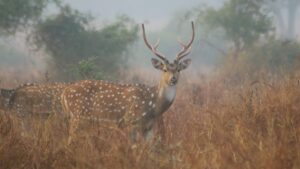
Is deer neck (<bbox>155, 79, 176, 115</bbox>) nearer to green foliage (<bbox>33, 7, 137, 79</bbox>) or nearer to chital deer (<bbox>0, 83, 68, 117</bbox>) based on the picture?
chital deer (<bbox>0, 83, 68, 117</bbox>)

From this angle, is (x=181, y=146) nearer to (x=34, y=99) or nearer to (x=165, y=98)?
(x=165, y=98)

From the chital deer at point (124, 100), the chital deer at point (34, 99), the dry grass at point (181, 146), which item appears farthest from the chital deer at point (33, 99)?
the dry grass at point (181, 146)

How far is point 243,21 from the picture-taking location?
20031 mm

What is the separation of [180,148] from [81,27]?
41.6ft

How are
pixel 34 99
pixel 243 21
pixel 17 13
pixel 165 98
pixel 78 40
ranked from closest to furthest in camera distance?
pixel 165 98 → pixel 34 99 → pixel 17 13 → pixel 78 40 → pixel 243 21

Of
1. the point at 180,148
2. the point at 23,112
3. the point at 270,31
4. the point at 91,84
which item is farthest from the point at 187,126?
the point at 270,31

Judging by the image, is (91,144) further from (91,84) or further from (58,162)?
(91,84)

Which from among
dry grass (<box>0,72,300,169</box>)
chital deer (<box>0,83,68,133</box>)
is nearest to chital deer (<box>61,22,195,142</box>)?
chital deer (<box>0,83,68,133</box>)

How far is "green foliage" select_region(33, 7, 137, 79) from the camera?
17.4 metres

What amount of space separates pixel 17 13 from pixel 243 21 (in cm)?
769

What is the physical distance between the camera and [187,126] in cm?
690

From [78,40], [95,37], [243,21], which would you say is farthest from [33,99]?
[243,21]

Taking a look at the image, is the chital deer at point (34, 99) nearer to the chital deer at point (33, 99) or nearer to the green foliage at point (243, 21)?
the chital deer at point (33, 99)

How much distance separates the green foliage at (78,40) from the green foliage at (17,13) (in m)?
0.47
